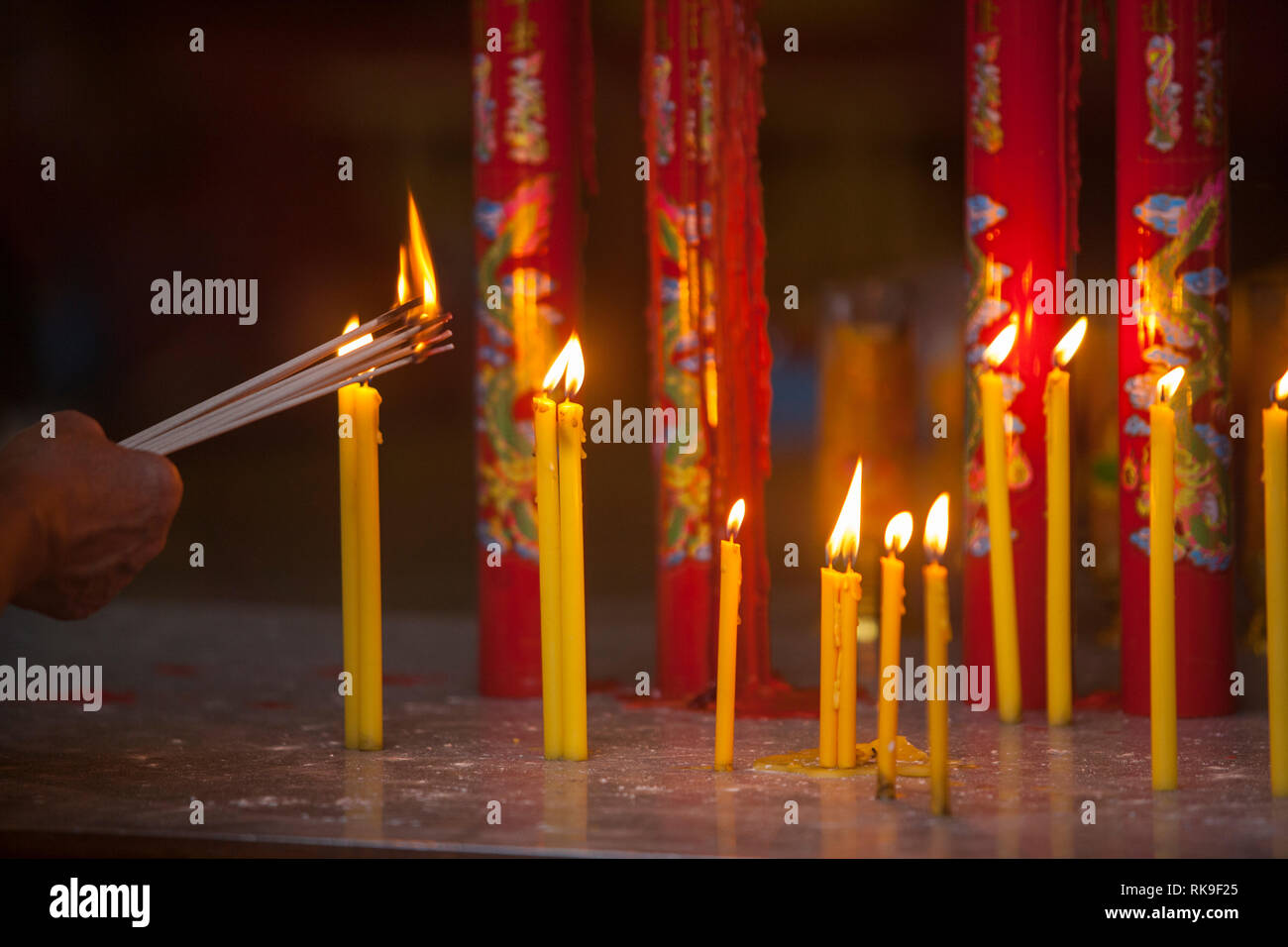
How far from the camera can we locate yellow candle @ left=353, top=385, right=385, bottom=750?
6.45 feet

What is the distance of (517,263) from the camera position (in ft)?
7.91

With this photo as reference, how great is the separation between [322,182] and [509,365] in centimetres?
172

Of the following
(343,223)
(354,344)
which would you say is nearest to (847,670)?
(354,344)

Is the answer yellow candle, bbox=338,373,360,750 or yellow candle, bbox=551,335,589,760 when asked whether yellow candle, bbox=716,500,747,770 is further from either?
yellow candle, bbox=338,373,360,750

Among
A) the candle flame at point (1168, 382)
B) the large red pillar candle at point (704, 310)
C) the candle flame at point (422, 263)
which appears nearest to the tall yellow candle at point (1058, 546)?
the candle flame at point (1168, 382)

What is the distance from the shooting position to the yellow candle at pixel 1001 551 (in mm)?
2129

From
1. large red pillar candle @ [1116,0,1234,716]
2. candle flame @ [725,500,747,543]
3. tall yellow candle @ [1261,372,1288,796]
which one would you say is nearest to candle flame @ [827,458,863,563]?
candle flame @ [725,500,747,543]

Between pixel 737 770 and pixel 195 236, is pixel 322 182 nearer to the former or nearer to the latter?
pixel 195 236

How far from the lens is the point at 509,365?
242cm

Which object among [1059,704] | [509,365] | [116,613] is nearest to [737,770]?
[1059,704]

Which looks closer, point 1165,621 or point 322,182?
point 1165,621

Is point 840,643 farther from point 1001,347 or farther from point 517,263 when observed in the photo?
point 517,263

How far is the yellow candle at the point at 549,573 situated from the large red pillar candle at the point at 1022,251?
70 cm

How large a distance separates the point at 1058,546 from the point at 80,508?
123 cm
